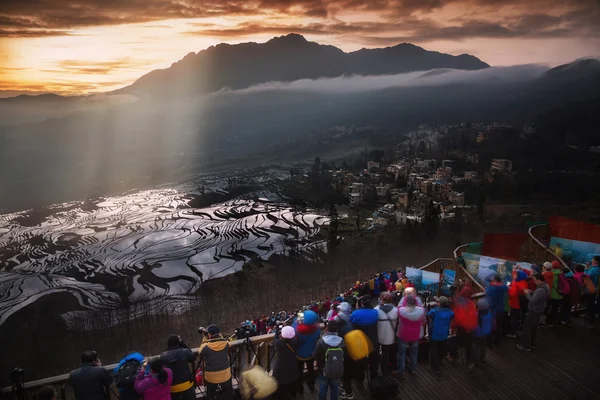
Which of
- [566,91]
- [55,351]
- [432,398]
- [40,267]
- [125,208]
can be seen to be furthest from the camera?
[566,91]

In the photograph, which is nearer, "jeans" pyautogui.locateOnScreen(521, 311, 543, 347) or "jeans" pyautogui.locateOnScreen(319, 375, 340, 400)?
"jeans" pyautogui.locateOnScreen(319, 375, 340, 400)

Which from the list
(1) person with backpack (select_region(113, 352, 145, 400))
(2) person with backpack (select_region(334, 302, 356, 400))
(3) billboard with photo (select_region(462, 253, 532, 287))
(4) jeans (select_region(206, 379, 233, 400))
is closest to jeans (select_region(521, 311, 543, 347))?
(3) billboard with photo (select_region(462, 253, 532, 287))

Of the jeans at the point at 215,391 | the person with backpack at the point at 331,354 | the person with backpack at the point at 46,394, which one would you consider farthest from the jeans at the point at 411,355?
the person with backpack at the point at 46,394

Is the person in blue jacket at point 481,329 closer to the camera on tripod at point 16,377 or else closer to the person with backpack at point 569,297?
the person with backpack at point 569,297

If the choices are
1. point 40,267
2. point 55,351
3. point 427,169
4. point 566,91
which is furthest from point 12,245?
point 566,91

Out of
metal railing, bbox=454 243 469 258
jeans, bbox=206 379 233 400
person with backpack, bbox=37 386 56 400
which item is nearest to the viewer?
person with backpack, bbox=37 386 56 400

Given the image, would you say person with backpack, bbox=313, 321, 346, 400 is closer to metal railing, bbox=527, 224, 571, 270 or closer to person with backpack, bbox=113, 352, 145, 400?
person with backpack, bbox=113, 352, 145, 400

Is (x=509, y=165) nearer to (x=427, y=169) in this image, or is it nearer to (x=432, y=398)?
(x=427, y=169)
